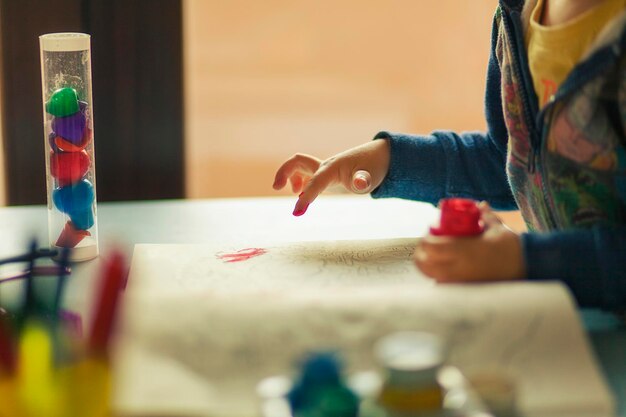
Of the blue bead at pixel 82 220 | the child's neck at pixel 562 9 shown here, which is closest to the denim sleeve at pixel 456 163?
the child's neck at pixel 562 9

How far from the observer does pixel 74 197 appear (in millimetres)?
775

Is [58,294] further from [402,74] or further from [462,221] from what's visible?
[402,74]

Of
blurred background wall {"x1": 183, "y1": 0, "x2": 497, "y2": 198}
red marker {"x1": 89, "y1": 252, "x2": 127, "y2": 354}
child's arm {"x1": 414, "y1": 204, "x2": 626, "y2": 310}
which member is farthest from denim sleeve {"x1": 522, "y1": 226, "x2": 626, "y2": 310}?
blurred background wall {"x1": 183, "y1": 0, "x2": 497, "y2": 198}

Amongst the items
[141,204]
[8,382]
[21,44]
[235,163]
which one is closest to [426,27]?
[235,163]

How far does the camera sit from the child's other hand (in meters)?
0.57

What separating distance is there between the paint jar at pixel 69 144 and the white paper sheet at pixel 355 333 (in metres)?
0.27

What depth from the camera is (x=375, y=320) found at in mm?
501

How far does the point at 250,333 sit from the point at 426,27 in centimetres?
239

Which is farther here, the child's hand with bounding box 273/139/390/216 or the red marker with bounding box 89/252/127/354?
the child's hand with bounding box 273/139/390/216

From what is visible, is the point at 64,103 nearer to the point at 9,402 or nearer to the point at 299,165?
the point at 299,165

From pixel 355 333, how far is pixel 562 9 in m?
0.32

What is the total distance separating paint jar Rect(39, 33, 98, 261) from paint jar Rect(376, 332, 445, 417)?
1.25 ft

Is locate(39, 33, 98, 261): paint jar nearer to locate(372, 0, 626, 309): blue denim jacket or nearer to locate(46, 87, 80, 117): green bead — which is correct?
locate(46, 87, 80, 117): green bead

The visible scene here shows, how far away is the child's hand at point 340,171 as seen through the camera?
79cm
